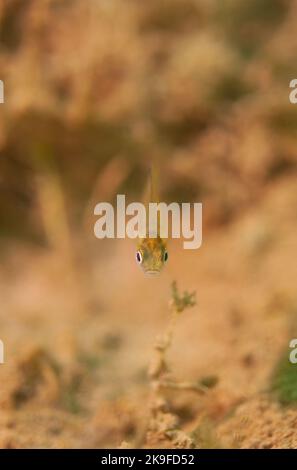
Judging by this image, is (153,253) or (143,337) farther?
(143,337)

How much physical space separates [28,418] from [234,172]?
1621 millimetres

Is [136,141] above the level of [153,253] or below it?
above

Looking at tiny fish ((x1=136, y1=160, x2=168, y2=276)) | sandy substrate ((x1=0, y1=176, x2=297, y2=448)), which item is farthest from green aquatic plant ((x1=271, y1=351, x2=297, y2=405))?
tiny fish ((x1=136, y1=160, x2=168, y2=276))

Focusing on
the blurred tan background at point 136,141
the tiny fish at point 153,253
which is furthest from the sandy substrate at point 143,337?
the tiny fish at point 153,253

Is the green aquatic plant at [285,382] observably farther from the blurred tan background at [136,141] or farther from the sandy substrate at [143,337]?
the blurred tan background at [136,141]

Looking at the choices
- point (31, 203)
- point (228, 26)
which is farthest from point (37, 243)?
point (228, 26)

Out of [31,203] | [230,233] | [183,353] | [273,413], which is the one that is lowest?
[273,413]

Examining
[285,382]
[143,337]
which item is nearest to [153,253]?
[285,382]

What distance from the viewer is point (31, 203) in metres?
2.89

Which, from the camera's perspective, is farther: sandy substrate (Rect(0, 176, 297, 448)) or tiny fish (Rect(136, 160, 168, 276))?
sandy substrate (Rect(0, 176, 297, 448))

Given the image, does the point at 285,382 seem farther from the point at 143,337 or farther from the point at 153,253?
the point at 143,337

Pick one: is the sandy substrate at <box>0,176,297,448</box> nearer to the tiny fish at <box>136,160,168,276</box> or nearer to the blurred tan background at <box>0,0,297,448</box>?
the blurred tan background at <box>0,0,297,448</box>

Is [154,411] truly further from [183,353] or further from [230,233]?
[230,233]

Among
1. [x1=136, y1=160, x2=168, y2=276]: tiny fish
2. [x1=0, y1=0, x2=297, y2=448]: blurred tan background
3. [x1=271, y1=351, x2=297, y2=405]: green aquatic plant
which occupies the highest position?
[x1=0, y1=0, x2=297, y2=448]: blurred tan background
